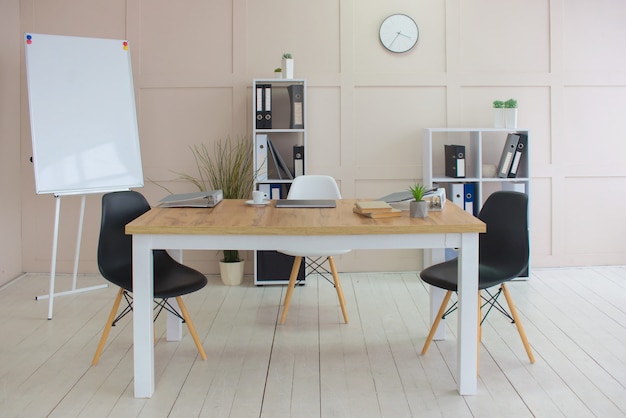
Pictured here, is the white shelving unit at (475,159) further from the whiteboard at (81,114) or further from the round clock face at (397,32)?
the whiteboard at (81,114)

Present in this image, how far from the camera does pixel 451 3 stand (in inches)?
230

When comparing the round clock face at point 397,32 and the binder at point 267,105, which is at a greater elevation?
the round clock face at point 397,32

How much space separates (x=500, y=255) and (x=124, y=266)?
1.98 meters

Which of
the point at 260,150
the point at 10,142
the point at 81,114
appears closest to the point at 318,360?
the point at 260,150

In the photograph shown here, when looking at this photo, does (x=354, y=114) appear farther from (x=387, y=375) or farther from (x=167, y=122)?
(x=387, y=375)

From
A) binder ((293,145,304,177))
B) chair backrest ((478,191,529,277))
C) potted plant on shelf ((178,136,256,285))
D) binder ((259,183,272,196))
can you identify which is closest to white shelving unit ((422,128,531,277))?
binder ((293,145,304,177))

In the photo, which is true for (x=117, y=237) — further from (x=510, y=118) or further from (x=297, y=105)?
(x=510, y=118)

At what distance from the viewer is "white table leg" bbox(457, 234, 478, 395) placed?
11.1 feet

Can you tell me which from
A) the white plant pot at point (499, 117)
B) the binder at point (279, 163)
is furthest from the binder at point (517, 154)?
the binder at point (279, 163)

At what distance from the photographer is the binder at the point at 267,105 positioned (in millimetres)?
5523

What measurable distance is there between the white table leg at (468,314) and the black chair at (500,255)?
0.21m

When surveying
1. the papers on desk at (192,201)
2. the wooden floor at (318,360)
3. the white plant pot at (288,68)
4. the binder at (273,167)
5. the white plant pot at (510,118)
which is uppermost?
the white plant pot at (288,68)

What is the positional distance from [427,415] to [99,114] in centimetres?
321

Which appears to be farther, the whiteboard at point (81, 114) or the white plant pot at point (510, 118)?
the white plant pot at point (510, 118)
